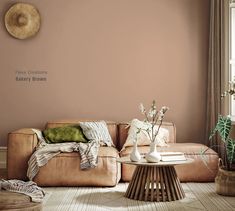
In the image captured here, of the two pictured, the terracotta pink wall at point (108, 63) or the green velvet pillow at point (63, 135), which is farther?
the terracotta pink wall at point (108, 63)

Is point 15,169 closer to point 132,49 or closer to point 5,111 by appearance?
point 5,111

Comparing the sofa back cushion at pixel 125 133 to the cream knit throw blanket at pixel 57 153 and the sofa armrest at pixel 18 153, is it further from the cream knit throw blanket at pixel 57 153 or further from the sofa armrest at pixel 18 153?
the sofa armrest at pixel 18 153

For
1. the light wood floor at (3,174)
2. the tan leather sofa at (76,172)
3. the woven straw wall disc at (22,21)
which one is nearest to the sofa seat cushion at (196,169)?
the tan leather sofa at (76,172)

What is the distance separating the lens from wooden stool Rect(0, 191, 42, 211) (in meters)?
3.97

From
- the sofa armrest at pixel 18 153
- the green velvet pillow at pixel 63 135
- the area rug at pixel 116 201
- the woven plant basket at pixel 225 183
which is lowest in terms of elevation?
the area rug at pixel 116 201

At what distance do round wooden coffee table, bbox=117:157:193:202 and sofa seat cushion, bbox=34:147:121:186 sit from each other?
0.68 metres

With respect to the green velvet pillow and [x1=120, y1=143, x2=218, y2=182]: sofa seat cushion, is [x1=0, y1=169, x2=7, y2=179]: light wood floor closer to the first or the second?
the green velvet pillow

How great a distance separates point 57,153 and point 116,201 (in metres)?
1.09

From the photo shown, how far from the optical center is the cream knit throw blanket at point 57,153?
563 centimetres

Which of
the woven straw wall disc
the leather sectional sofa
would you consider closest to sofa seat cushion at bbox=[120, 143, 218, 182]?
the leather sectional sofa

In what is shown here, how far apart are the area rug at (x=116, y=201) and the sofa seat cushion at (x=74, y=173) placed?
0.08m

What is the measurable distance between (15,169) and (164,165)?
6.33ft

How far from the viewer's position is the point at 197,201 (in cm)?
493

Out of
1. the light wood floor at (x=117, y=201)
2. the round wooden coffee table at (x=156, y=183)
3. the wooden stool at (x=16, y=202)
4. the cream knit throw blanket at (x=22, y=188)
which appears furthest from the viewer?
the round wooden coffee table at (x=156, y=183)
